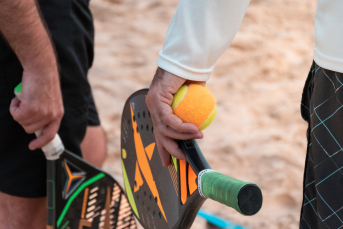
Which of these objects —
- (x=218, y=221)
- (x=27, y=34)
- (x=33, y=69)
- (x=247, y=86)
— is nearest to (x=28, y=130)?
(x=33, y=69)

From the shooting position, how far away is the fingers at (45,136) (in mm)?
1236

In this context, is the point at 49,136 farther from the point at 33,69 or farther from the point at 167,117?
the point at 167,117

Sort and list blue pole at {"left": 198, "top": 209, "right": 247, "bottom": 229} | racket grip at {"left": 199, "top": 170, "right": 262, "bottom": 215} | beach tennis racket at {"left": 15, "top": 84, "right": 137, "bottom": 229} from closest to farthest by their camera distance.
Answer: racket grip at {"left": 199, "top": 170, "right": 262, "bottom": 215} < beach tennis racket at {"left": 15, "top": 84, "right": 137, "bottom": 229} < blue pole at {"left": 198, "top": 209, "right": 247, "bottom": 229}

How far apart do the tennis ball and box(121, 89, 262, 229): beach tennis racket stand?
7cm

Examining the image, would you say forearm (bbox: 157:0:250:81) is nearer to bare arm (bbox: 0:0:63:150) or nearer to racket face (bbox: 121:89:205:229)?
racket face (bbox: 121:89:205:229)

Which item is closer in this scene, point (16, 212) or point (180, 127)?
point (180, 127)

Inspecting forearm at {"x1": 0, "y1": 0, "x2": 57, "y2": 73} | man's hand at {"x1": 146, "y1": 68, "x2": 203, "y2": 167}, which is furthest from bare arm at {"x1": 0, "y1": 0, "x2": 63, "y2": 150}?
man's hand at {"x1": 146, "y1": 68, "x2": 203, "y2": 167}

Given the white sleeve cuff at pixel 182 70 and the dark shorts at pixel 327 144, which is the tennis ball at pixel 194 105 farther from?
the dark shorts at pixel 327 144

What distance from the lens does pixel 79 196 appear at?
1441mm

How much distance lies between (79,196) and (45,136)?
32 centimetres

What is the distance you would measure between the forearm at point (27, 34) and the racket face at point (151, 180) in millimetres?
290

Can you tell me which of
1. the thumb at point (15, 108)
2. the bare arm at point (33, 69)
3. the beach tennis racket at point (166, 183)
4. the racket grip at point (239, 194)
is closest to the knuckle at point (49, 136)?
the bare arm at point (33, 69)

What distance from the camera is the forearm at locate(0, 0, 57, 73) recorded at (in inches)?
42.2

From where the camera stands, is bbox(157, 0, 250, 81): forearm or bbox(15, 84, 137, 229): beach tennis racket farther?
bbox(15, 84, 137, 229): beach tennis racket
